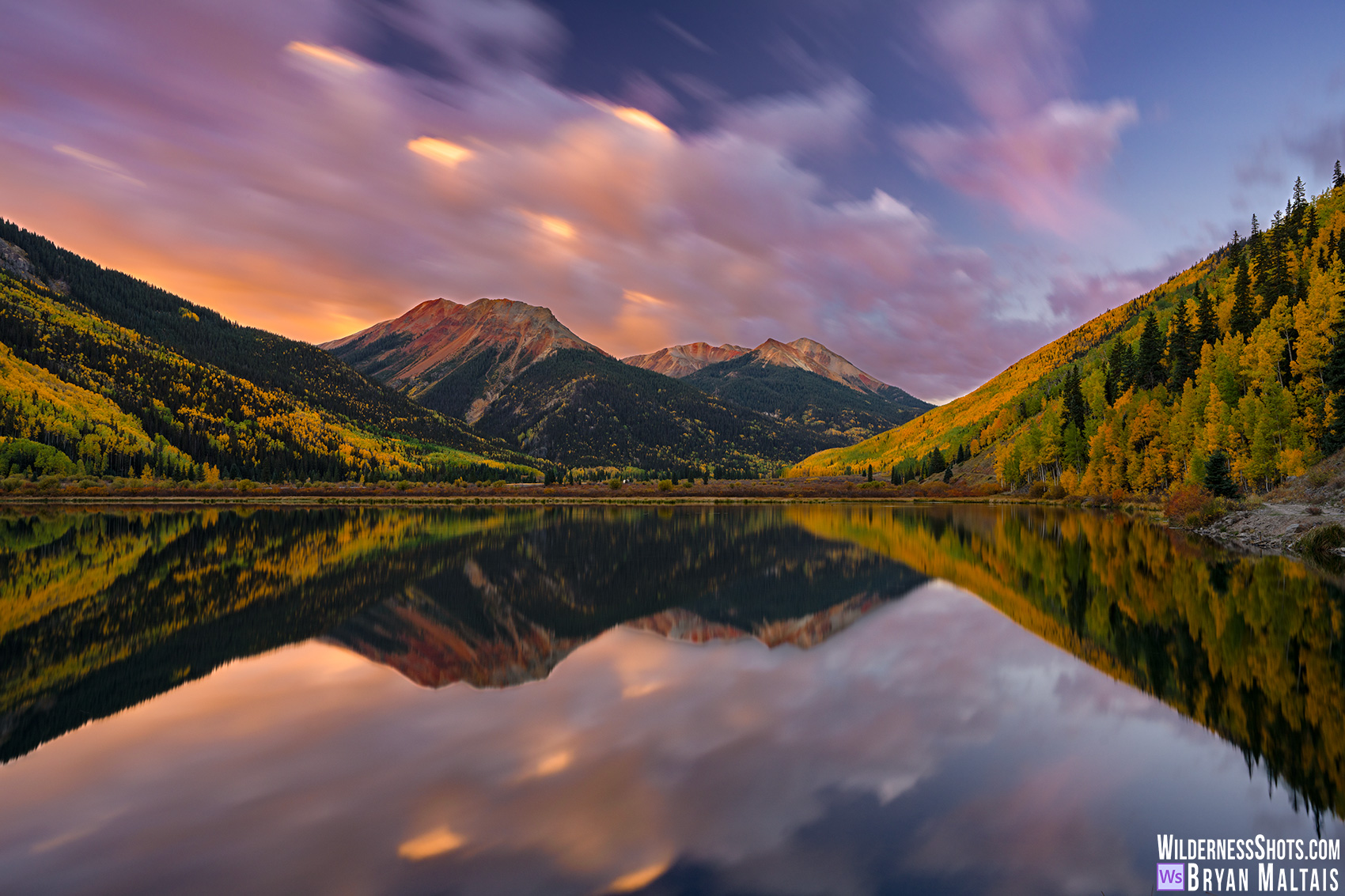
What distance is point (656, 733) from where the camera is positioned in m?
13.6

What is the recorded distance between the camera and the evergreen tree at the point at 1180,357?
98500 millimetres

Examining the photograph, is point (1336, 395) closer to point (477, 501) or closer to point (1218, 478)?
point (1218, 478)

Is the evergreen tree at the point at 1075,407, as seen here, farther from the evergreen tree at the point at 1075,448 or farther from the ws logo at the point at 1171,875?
the ws logo at the point at 1171,875

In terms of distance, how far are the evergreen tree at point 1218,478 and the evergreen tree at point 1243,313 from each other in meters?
41.3

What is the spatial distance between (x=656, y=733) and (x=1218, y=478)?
7205 centimetres

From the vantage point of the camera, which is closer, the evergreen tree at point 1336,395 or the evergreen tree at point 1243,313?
the evergreen tree at point 1336,395

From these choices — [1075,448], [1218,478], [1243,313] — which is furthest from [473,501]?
[1243,313]

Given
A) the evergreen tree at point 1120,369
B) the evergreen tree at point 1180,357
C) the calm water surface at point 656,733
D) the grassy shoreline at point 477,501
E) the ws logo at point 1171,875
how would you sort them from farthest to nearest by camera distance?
1. the evergreen tree at point 1120,369
2. the grassy shoreline at point 477,501
3. the evergreen tree at point 1180,357
4. the calm water surface at point 656,733
5. the ws logo at point 1171,875

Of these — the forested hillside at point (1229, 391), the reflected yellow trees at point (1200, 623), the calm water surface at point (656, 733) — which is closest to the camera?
the calm water surface at point (656, 733)

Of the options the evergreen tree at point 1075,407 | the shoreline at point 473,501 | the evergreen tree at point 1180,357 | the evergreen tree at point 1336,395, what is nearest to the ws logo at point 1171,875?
the evergreen tree at point 1336,395

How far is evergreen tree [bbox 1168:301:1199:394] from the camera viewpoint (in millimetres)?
98500

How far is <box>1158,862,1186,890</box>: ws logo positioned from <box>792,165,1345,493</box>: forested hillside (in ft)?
231

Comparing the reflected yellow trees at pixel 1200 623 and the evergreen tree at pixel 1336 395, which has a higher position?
the evergreen tree at pixel 1336 395

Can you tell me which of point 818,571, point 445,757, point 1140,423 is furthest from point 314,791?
point 1140,423
